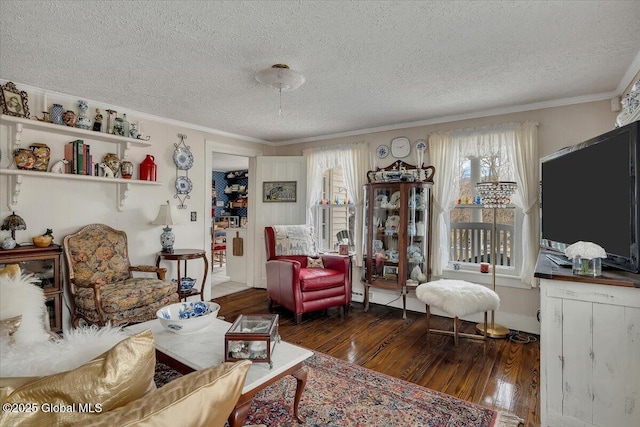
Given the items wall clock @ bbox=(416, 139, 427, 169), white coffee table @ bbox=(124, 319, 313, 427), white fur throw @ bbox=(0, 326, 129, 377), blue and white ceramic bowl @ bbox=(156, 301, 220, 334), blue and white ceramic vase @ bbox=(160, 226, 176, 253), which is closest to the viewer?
white fur throw @ bbox=(0, 326, 129, 377)

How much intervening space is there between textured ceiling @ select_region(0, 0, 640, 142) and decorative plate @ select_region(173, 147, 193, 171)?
2.42 ft

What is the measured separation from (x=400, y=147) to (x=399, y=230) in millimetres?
1111

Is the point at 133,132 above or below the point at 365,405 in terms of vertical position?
above

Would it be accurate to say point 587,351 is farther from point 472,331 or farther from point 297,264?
point 297,264

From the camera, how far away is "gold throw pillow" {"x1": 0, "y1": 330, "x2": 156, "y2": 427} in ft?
2.13

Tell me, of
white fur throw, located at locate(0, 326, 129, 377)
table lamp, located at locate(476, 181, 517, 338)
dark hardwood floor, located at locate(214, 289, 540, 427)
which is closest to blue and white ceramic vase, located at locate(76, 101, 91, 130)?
dark hardwood floor, located at locate(214, 289, 540, 427)

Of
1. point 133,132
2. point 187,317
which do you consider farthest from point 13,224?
point 187,317

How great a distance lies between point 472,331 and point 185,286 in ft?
10.6

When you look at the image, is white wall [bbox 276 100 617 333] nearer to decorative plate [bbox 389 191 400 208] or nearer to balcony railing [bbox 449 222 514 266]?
balcony railing [bbox 449 222 514 266]

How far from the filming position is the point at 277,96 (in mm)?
3127

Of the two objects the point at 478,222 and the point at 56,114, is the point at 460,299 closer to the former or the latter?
the point at 478,222

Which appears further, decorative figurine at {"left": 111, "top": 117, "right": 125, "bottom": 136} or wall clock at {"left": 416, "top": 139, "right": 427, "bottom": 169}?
wall clock at {"left": 416, "top": 139, "right": 427, "bottom": 169}

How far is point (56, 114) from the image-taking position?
9.70 feet

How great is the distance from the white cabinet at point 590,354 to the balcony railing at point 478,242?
1978mm
